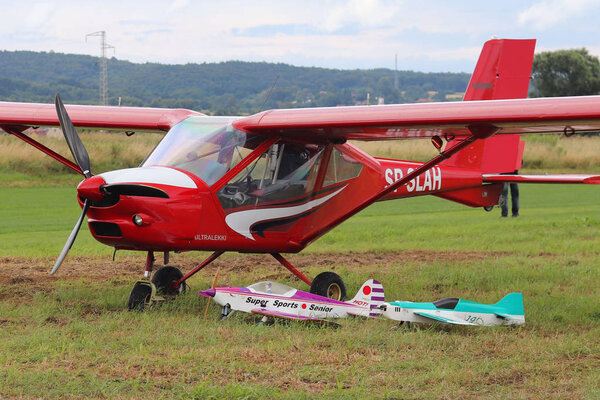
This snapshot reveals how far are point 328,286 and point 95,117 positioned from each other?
4259 millimetres

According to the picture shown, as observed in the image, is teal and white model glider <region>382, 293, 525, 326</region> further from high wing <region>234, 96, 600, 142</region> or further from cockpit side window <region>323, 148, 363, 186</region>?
cockpit side window <region>323, 148, 363, 186</region>

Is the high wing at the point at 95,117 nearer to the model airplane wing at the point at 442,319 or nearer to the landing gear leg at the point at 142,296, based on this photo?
the landing gear leg at the point at 142,296

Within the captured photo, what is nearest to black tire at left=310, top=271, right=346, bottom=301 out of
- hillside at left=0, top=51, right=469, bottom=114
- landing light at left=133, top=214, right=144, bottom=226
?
landing light at left=133, top=214, right=144, bottom=226

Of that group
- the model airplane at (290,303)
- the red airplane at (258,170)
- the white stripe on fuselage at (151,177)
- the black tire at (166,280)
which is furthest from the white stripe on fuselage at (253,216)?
the black tire at (166,280)

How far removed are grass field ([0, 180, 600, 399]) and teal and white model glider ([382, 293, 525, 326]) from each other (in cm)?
13

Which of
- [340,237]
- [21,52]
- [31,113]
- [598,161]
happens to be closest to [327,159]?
[31,113]

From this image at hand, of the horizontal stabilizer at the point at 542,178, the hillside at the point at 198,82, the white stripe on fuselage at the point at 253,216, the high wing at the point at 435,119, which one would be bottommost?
the white stripe on fuselage at the point at 253,216

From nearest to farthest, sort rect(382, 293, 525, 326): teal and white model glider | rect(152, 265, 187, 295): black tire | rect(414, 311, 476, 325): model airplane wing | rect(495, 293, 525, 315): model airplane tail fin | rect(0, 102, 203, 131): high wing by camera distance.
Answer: rect(414, 311, 476, 325): model airplane wing → rect(382, 293, 525, 326): teal and white model glider → rect(495, 293, 525, 315): model airplane tail fin → rect(152, 265, 187, 295): black tire → rect(0, 102, 203, 131): high wing

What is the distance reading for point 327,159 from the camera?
31.7 ft

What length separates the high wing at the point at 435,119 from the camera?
25.0ft

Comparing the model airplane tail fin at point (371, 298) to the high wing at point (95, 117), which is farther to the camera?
the high wing at point (95, 117)

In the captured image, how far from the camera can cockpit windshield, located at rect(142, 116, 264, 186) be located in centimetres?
841

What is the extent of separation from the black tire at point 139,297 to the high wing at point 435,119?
217 centimetres

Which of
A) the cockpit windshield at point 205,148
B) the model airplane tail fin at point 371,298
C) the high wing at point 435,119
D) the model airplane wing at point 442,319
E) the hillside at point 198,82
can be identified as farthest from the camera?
the hillside at point 198,82
